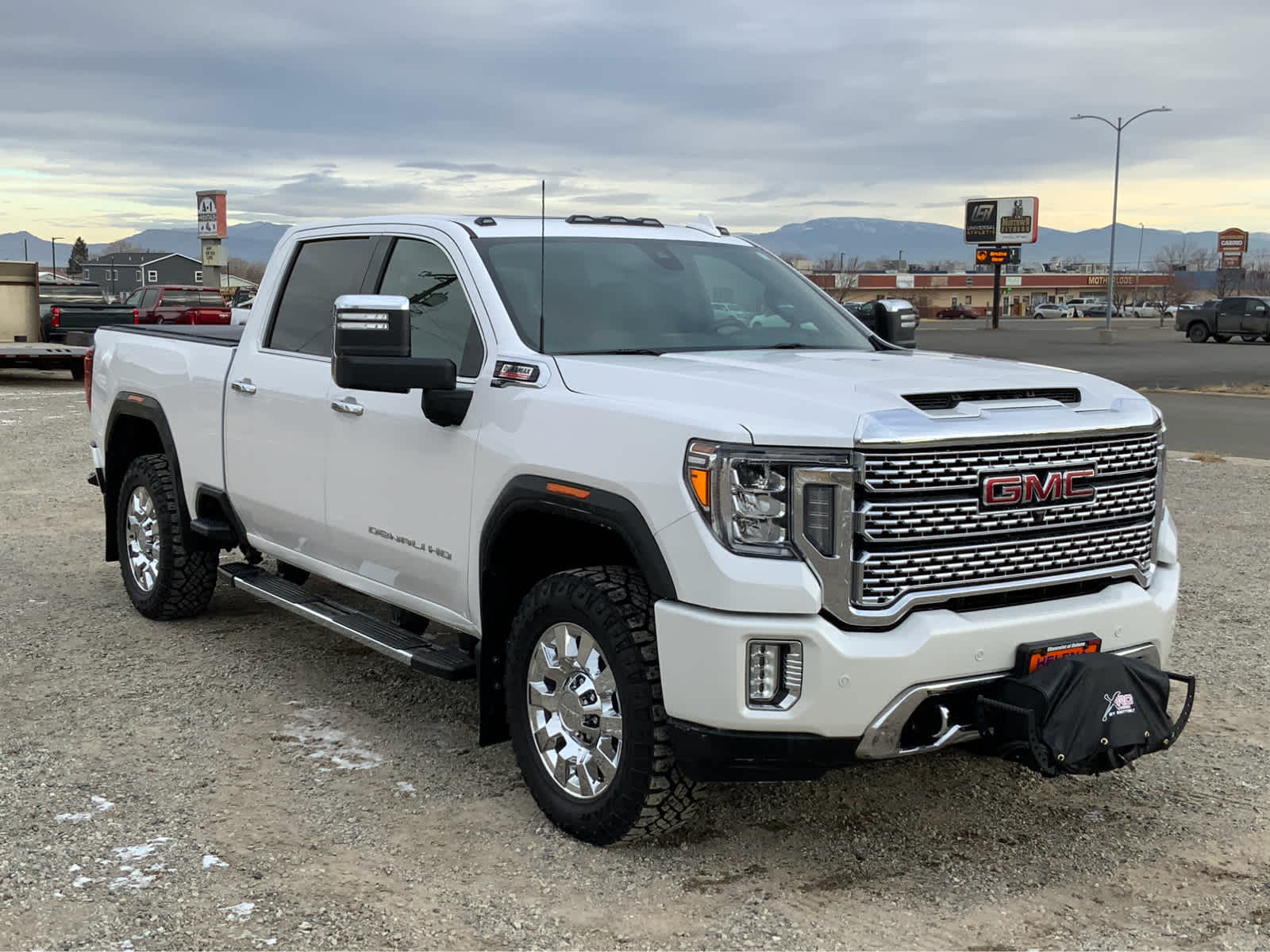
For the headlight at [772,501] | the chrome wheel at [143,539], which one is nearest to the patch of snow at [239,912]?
the headlight at [772,501]

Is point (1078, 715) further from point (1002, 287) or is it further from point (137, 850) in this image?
point (1002, 287)

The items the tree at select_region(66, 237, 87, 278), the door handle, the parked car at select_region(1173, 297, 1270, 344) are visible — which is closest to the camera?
the door handle

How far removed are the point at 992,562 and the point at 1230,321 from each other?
158ft

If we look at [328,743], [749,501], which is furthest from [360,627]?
[749,501]

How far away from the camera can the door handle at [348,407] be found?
5.26 meters

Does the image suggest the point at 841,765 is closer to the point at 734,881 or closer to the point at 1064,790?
the point at 734,881

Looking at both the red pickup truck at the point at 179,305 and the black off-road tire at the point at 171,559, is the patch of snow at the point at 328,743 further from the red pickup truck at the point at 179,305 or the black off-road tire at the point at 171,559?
the red pickup truck at the point at 179,305

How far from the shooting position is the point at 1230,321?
47.6 metres

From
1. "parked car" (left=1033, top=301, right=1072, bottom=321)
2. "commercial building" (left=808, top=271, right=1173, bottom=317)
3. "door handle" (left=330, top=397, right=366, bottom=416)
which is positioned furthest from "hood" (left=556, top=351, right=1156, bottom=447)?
"commercial building" (left=808, top=271, right=1173, bottom=317)

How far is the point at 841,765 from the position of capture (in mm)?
3902

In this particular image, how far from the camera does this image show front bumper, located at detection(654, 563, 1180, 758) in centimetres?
372

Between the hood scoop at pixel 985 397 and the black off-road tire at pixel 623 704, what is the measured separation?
995 mm

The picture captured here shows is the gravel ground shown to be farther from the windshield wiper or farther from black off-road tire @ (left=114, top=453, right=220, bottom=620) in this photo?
the windshield wiper

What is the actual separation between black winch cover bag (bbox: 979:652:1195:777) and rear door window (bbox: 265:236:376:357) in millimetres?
3170
